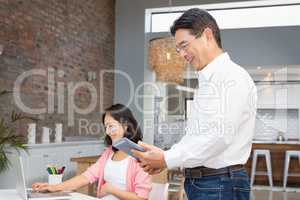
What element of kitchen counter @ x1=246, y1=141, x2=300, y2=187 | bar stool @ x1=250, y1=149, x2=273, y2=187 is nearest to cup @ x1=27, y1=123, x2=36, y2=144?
bar stool @ x1=250, y1=149, x2=273, y2=187

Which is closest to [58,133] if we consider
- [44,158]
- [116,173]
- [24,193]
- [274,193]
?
[44,158]

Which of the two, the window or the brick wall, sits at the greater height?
the window

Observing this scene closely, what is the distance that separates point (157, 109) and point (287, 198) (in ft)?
10.5

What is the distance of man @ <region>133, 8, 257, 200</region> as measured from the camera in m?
1.39

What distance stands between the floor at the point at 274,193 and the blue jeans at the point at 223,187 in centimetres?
503

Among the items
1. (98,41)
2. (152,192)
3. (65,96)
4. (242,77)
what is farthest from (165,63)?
(242,77)

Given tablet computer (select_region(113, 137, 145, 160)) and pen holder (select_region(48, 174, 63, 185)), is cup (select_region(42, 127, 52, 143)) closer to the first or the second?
pen holder (select_region(48, 174, 63, 185))

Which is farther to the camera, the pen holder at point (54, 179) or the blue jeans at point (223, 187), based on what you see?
the pen holder at point (54, 179)

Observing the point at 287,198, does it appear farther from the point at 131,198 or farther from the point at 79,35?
the point at 131,198

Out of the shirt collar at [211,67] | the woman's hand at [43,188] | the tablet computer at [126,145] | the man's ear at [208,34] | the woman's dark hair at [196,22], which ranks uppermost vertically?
the woman's dark hair at [196,22]

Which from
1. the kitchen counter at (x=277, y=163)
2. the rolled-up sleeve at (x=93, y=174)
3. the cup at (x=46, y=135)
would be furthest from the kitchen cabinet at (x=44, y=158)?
the kitchen counter at (x=277, y=163)

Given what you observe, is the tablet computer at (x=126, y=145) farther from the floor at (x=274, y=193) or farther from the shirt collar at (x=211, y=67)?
the floor at (x=274, y=193)

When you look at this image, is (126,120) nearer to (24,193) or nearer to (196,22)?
(24,193)

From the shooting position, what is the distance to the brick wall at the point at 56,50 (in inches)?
193
